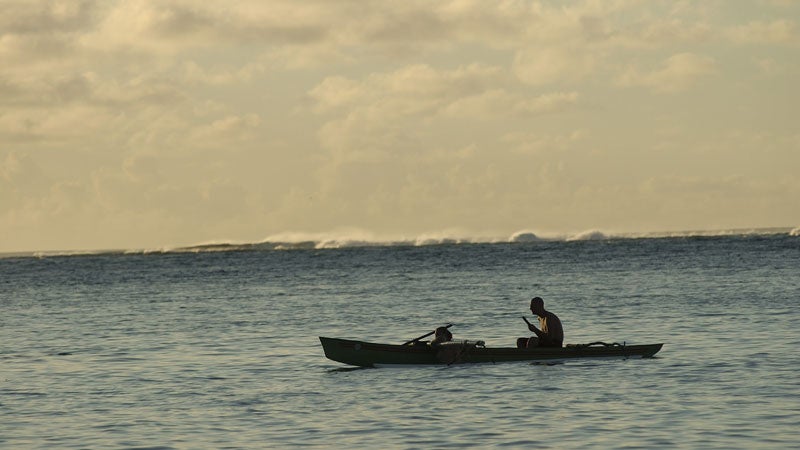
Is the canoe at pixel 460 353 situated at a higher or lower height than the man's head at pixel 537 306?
lower

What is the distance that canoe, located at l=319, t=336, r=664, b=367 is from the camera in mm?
33375

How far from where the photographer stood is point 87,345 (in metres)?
45.4

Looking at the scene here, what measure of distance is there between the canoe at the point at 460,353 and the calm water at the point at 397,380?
426 mm

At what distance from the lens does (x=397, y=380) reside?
31.3 m

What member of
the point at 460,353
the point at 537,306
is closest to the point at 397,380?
the point at 460,353

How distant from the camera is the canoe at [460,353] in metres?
33.4

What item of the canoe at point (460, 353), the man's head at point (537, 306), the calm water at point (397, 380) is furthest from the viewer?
the canoe at point (460, 353)

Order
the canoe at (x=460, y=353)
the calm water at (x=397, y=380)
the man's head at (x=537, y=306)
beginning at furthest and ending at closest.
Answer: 1. the canoe at (x=460, y=353)
2. the man's head at (x=537, y=306)
3. the calm water at (x=397, y=380)

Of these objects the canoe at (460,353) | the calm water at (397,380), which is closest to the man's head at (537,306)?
the canoe at (460,353)

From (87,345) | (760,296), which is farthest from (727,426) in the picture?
(760,296)

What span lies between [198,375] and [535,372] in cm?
954

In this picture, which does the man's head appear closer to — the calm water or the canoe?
the canoe

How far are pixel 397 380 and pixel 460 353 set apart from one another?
2780 millimetres

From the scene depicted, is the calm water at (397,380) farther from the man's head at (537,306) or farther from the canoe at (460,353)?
the man's head at (537,306)
